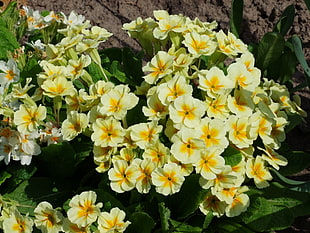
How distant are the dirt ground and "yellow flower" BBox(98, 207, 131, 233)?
1.61 meters

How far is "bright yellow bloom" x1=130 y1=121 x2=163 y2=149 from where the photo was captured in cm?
204

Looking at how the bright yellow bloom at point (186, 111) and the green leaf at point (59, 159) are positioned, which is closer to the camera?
the bright yellow bloom at point (186, 111)

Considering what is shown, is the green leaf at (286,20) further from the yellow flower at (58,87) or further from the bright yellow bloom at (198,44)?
the yellow flower at (58,87)

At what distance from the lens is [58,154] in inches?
89.1

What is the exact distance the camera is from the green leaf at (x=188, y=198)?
2.16 meters

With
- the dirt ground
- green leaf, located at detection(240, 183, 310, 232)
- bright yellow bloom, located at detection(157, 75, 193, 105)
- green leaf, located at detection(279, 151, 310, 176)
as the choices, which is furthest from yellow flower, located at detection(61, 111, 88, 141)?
the dirt ground

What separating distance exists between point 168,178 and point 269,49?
1188 mm

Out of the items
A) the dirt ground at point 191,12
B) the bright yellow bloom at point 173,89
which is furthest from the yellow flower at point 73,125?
the dirt ground at point 191,12

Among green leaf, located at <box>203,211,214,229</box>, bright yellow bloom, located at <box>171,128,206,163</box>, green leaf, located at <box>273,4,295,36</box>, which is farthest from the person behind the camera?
green leaf, located at <box>273,4,295,36</box>

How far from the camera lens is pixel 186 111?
2.02 meters

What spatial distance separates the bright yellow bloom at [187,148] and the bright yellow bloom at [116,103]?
238 mm

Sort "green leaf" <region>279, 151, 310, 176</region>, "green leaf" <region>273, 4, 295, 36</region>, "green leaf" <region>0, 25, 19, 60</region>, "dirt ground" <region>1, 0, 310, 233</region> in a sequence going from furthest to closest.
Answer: "dirt ground" <region>1, 0, 310, 233</region>
"green leaf" <region>273, 4, 295, 36</region>
"green leaf" <region>0, 25, 19, 60</region>
"green leaf" <region>279, 151, 310, 176</region>

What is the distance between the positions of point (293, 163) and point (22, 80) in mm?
1301

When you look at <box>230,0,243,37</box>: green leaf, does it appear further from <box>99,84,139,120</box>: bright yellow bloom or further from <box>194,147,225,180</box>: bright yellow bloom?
<box>194,147,225,180</box>: bright yellow bloom
